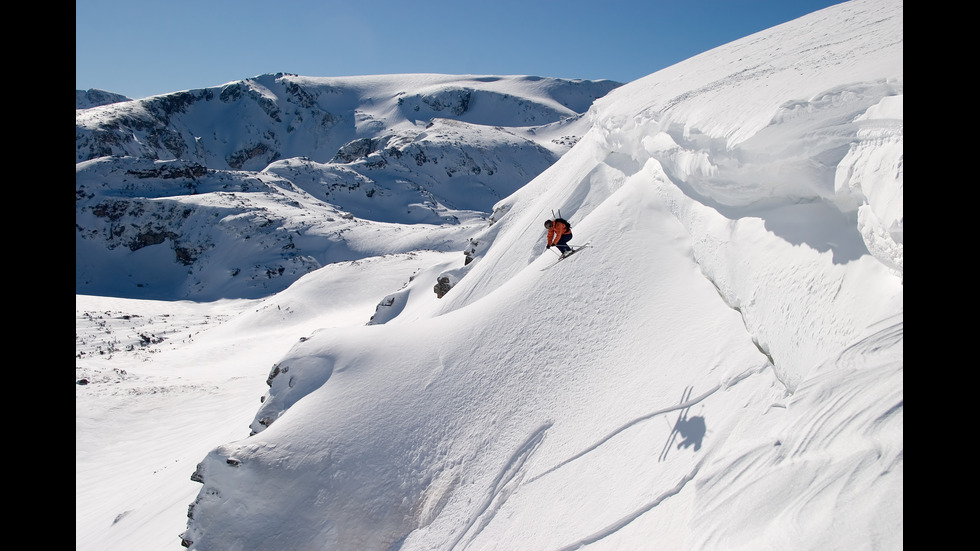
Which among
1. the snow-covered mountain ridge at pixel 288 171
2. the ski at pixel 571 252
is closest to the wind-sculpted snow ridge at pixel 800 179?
the ski at pixel 571 252

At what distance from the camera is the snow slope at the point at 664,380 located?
3.62 meters

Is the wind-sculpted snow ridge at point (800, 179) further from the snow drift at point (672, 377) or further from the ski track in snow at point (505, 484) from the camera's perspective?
the ski track in snow at point (505, 484)

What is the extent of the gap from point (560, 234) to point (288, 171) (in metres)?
57.3

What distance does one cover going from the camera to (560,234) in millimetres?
9836

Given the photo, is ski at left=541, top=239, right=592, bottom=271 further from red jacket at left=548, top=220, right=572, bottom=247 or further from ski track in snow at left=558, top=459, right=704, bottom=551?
ski track in snow at left=558, top=459, right=704, bottom=551

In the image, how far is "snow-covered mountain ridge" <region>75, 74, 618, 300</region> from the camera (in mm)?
41688

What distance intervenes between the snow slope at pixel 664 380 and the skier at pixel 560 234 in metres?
0.36

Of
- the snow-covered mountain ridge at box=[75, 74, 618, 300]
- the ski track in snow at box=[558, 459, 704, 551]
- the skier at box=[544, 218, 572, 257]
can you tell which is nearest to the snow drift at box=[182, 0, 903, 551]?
the ski track in snow at box=[558, 459, 704, 551]

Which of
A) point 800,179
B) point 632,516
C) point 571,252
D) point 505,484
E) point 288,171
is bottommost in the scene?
point 632,516

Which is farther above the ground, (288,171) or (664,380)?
(288,171)

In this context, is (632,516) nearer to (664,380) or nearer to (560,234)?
(664,380)

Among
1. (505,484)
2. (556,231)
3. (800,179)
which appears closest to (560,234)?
(556,231)
